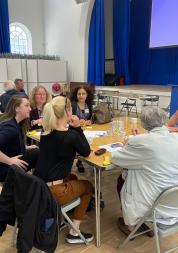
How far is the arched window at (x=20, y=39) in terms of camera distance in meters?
9.12

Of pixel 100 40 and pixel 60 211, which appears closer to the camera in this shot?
pixel 60 211

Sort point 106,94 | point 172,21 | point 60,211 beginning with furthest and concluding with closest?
point 106,94 → point 172,21 → point 60,211

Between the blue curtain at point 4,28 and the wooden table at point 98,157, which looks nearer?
the wooden table at point 98,157

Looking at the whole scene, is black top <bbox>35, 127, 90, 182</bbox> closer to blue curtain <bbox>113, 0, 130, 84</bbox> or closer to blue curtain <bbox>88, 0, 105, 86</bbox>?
blue curtain <bbox>88, 0, 105, 86</bbox>

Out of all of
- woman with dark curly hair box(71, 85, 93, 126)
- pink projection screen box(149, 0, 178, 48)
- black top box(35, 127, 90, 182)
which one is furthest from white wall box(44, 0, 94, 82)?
black top box(35, 127, 90, 182)

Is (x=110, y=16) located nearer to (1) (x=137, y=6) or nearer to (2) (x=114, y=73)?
(1) (x=137, y=6)

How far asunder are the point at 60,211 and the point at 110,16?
28.2 feet

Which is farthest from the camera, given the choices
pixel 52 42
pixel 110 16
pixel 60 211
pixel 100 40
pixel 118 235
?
pixel 52 42

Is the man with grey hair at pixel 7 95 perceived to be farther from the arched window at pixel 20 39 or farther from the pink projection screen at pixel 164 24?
the arched window at pixel 20 39

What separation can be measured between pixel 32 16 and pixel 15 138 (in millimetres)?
8543

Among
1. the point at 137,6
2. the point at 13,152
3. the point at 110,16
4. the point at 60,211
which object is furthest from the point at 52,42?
the point at 60,211

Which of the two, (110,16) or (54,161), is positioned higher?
(110,16)

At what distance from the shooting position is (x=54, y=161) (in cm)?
178

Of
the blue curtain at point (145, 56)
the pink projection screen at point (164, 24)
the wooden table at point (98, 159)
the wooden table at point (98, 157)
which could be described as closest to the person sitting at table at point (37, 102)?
the wooden table at point (98, 157)
